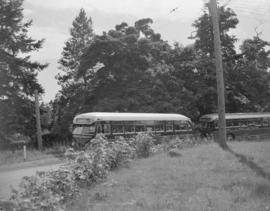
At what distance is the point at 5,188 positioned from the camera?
13859 mm

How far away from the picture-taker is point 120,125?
25.6 meters

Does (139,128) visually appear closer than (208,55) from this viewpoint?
Yes

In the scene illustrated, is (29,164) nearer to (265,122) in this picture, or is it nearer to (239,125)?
(239,125)

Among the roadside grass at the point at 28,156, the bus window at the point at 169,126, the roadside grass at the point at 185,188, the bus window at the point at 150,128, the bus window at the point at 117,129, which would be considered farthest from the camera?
the bus window at the point at 169,126

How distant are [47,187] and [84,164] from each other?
2.68 meters

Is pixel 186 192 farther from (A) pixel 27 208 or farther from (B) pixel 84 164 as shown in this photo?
(A) pixel 27 208

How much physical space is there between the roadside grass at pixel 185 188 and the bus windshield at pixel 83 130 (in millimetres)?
10479

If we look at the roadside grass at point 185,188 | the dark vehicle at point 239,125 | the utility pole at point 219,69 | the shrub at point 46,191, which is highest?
the utility pole at point 219,69

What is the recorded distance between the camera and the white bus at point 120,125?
24.3 metres

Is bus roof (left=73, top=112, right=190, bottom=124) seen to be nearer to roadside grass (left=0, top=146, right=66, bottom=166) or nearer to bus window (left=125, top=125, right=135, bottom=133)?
bus window (left=125, top=125, right=135, bottom=133)

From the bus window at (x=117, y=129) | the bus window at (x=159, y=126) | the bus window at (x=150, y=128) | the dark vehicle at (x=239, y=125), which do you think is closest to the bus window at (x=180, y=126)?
the bus window at (x=159, y=126)

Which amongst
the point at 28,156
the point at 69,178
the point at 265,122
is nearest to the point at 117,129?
the point at 28,156

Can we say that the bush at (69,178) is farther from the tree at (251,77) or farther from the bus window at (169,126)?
the tree at (251,77)

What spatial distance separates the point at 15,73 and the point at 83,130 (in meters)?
15.9
